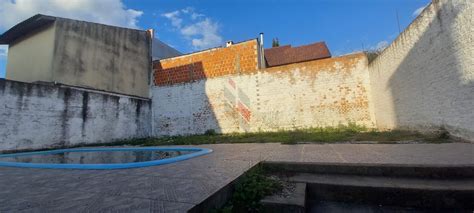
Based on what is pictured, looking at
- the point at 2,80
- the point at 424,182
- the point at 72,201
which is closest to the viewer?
the point at 72,201

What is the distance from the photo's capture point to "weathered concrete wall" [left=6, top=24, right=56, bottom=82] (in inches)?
381

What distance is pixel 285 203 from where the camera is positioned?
84.2 inches

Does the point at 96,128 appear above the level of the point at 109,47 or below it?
below

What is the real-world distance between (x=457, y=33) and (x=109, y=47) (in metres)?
12.8

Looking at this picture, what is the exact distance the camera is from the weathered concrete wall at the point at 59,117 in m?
7.73

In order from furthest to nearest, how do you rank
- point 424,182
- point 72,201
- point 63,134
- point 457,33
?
point 63,134
point 457,33
point 424,182
point 72,201

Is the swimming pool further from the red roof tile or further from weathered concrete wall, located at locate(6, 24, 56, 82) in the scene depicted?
the red roof tile

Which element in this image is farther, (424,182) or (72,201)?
(424,182)

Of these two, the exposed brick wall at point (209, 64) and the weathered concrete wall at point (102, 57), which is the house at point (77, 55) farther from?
the exposed brick wall at point (209, 64)

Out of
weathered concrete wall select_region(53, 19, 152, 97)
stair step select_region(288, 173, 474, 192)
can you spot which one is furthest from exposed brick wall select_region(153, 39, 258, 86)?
stair step select_region(288, 173, 474, 192)

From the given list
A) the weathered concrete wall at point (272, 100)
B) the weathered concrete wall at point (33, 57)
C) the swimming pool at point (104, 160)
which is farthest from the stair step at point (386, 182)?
the weathered concrete wall at point (33, 57)

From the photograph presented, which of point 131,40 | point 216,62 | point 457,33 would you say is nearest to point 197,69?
point 216,62

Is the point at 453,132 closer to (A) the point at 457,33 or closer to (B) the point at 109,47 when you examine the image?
(A) the point at 457,33

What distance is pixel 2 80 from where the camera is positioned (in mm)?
7555
